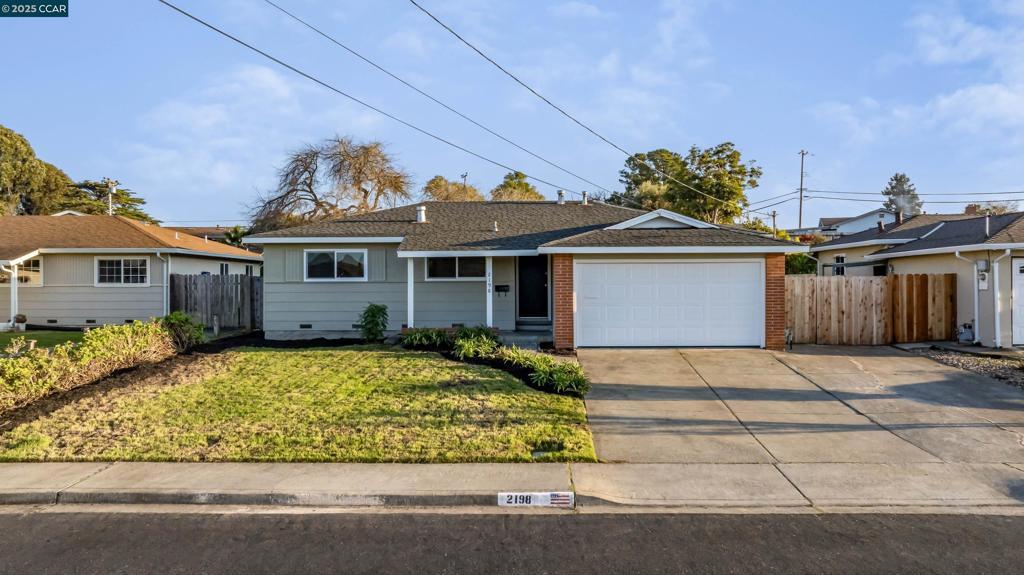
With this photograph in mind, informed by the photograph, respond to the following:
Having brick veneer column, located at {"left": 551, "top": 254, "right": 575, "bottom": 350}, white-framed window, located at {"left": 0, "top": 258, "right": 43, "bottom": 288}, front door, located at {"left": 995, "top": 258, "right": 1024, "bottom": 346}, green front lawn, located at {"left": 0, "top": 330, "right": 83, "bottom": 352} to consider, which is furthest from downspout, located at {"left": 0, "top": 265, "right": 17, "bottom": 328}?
front door, located at {"left": 995, "top": 258, "right": 1024, "bottom": 346}

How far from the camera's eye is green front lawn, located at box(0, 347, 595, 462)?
6.53m

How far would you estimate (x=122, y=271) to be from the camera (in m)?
18.7

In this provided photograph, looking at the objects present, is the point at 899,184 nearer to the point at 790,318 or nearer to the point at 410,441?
the point at 790,318

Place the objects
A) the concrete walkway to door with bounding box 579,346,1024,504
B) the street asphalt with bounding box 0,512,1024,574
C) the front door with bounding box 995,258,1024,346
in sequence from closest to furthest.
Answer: the street asphalt with bounding box 0,512,1024,574, the concrete walkway to door with bounding box 579,346,1024,504, the front door with bounding box 995,258,1024,346

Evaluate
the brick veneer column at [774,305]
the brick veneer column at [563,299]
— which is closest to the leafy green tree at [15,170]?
the brick veneer column at [563,299]

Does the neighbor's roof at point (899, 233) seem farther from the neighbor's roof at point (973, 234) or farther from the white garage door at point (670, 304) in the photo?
the white garage door at point (670, 304)

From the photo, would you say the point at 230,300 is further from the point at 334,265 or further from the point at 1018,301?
the point at 1018,301

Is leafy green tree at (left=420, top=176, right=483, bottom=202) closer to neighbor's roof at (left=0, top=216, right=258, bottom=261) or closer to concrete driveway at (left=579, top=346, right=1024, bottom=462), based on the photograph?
neighbor's roof at (left=0, top=216, right=258, bottom=261)

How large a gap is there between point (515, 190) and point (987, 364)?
3905 cm

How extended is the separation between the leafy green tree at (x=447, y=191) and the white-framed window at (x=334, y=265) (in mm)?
28862

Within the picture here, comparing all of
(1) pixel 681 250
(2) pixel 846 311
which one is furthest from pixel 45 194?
(2) pixel 846 311

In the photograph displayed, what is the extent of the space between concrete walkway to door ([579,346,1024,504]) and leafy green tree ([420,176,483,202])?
114 feet

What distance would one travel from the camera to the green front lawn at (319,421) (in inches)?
257

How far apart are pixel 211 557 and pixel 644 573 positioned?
319cm
